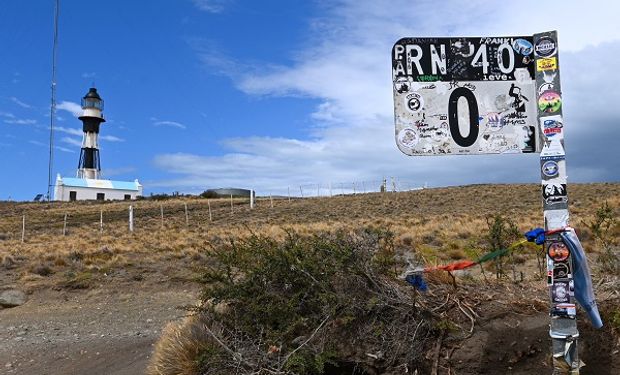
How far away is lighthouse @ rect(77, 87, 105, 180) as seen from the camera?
76.1m

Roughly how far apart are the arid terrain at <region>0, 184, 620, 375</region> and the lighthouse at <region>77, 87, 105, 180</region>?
33.5 m

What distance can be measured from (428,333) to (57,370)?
19.8 feet


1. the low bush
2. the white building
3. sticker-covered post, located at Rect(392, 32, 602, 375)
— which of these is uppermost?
the white building

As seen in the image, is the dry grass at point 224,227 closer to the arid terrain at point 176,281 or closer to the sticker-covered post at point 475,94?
the arid terrain at point 176,281

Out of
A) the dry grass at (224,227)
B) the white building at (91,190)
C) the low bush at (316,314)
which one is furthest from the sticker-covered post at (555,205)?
the white building at (91,190)

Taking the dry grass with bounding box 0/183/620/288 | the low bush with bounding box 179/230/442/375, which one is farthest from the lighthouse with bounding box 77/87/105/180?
the low bush with bounding box 179/230/442/375

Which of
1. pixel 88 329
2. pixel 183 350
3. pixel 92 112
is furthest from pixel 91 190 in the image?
pixel 183 350

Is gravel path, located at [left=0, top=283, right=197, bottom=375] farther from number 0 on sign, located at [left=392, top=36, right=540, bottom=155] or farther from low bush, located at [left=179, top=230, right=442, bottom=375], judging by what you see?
number 0 on sign, located at [left=392, top=36, right=540, bottom=155]

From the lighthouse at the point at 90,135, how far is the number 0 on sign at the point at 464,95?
77.4 metres

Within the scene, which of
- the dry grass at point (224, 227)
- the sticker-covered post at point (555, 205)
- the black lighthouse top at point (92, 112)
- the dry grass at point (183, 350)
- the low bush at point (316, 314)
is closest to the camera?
the sticker-covered post at point (555, 205)

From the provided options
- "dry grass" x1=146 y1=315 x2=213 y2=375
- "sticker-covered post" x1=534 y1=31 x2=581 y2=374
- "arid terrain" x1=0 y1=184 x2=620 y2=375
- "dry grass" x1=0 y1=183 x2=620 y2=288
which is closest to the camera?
"sticker-covered post" x1=534 y1=31 x2=581 y2=374

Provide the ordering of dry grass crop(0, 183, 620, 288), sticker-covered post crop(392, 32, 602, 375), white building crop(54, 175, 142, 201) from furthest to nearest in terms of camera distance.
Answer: white building crop(54, 175, 142, 201)
dry grass crop(0, 183, 620, 288)
sticker-covered post crop(392, 32, 602, 375)

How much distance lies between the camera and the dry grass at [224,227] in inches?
680

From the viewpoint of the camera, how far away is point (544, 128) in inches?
147
